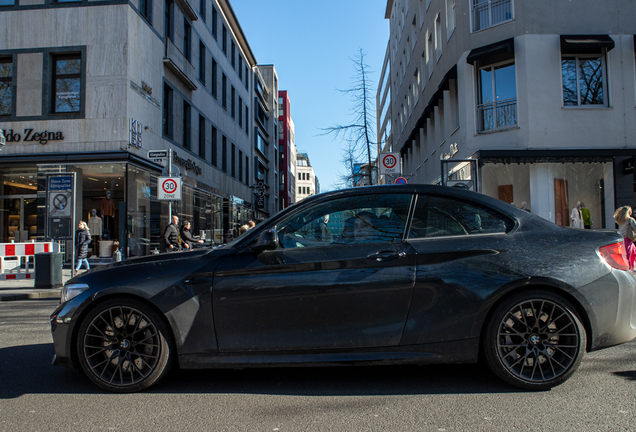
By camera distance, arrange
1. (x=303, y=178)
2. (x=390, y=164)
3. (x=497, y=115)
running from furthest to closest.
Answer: (x=303, y=178), (x=497, y=115), (x=390, y=164)

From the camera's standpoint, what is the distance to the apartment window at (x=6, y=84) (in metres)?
17.2

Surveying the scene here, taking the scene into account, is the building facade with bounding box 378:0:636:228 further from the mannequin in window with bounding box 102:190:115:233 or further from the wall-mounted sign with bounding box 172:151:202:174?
the wall-mounted sign with bounding box 172:151:202:174

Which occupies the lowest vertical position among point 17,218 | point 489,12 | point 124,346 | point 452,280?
point 124,346

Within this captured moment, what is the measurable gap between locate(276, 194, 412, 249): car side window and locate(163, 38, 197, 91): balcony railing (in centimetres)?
1892

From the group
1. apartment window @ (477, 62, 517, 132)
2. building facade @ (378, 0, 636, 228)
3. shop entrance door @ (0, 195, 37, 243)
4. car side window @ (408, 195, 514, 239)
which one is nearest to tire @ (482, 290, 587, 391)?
car side window @ (408, 195, 514, 239)

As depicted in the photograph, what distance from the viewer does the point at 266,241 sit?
11.3ft

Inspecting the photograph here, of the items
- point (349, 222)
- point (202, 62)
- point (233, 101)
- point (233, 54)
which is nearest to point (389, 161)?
point (349, 222)

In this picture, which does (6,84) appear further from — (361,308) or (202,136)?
(361,308)

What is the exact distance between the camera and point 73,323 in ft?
11.6

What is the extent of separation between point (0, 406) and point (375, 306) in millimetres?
2726

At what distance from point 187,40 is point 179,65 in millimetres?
3331

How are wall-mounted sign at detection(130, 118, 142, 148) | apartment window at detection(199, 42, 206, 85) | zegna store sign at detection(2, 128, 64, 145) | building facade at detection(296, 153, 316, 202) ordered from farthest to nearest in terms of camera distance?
building facade at detection(296, 153, 316, 202), apartment window at detection(199, 42, 206, 85), wall-mounted sign at detection(130, 118, 142, 148), zegna store sign at detection(2, 128, 64, 145)

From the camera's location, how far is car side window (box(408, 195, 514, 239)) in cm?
362

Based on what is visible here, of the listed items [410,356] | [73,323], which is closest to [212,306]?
[73,323]
